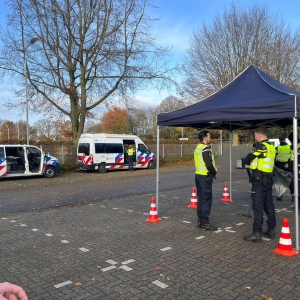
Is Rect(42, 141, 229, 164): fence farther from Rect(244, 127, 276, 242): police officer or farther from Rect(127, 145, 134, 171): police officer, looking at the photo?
Rect(244, 127, 276, 242): police officer

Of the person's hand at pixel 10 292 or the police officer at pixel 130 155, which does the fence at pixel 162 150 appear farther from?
the person's hand at pixel 10 292

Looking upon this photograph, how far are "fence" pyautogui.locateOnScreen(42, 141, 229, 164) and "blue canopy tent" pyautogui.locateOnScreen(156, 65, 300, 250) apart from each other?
1522cm

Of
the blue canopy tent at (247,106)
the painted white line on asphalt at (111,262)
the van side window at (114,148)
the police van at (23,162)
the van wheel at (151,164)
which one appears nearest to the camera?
the painted white line on asphalt at (111,262)

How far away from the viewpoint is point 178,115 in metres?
6.71

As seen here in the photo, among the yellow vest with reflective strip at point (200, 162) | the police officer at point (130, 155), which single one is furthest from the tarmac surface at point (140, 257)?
the police officer at point (130, 155)

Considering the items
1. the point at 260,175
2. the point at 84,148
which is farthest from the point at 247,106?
the point at 84,148

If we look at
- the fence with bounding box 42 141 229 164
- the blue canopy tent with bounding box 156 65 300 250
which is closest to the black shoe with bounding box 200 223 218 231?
the blue canopy tent with bounding box 156 65 300 250

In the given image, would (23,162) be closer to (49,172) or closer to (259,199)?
(49,172)

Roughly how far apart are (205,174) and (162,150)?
22766 mm

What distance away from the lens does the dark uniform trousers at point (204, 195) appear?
20.5 ft

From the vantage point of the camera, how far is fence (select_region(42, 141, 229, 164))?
2117cm

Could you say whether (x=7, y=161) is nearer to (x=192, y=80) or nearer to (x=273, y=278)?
(x=273, y=278)

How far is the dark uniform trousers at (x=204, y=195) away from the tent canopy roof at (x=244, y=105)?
3.71ft

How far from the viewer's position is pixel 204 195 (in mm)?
6285
